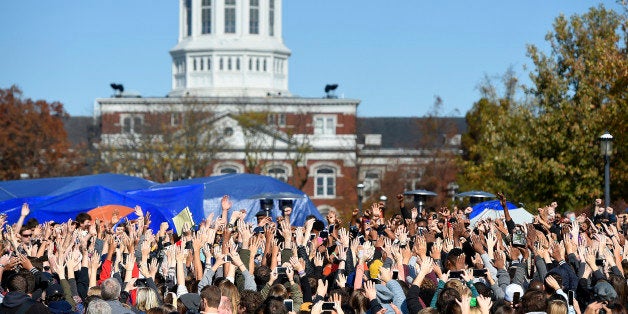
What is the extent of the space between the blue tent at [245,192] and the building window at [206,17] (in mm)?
93149

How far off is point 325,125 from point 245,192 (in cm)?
7579

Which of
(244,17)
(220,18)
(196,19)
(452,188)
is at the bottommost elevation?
(452,188)

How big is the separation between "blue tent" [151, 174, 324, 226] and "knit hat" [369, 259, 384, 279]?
1602 centimetres

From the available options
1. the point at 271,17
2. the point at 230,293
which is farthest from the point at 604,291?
the point at 271,17

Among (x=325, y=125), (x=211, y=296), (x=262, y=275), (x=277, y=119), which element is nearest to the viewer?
(x=211, y=296)

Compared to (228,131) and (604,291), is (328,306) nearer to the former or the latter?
(604,291)

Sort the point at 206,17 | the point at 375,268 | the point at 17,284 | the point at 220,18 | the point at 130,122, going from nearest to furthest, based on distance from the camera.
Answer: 1. the point at 17,284
2. the point at 375,268
3. the point at 130,122
4. the point at 220,18
5. the point at 206,17

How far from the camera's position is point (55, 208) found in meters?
30.9

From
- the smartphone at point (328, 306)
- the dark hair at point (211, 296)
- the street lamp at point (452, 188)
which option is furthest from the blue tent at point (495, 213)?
the street lamp at point (452, 188)

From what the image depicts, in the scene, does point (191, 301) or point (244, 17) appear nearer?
point (191, 301)

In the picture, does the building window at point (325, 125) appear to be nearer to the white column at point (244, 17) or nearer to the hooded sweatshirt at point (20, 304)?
the white column at point (244, 17)

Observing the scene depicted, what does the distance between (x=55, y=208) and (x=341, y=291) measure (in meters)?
17.9

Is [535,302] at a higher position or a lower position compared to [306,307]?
higher

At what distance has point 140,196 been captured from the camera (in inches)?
1266
